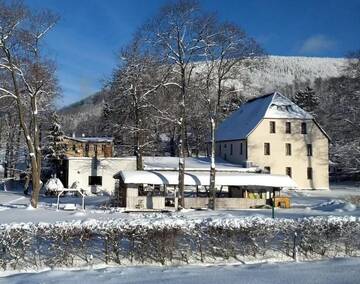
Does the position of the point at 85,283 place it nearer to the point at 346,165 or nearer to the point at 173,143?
the point at 346,165

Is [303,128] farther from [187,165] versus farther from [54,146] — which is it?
[54,146]

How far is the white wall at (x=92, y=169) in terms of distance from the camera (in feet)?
157

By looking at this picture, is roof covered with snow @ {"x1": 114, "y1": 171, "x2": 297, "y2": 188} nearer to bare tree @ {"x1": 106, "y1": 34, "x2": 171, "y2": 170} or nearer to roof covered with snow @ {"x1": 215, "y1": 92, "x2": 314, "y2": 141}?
bare tree @ {"x1": 106, "y1": 34, "x2": 171, "y2": 170}

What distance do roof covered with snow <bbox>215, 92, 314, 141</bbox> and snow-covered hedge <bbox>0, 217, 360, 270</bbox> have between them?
36203mm

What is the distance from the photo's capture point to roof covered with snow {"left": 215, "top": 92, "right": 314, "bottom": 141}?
51912 millimetres

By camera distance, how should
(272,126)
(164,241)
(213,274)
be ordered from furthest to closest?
(272,126), (164,241), (213,274)

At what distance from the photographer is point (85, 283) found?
11633 millimetres

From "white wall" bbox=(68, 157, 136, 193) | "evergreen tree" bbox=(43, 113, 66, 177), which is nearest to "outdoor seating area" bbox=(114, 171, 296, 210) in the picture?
"white wall" bbox=(68, 157, 136, 193)

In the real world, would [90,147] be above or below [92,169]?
above

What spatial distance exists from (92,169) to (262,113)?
17.9 meters

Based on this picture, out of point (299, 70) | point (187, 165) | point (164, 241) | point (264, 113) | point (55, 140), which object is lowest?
point (164, 241)

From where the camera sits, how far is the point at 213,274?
12.4 m

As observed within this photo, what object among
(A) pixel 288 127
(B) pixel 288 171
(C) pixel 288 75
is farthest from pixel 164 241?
(C) pixel 288 75

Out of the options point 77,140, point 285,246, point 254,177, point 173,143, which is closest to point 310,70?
point 173,143
